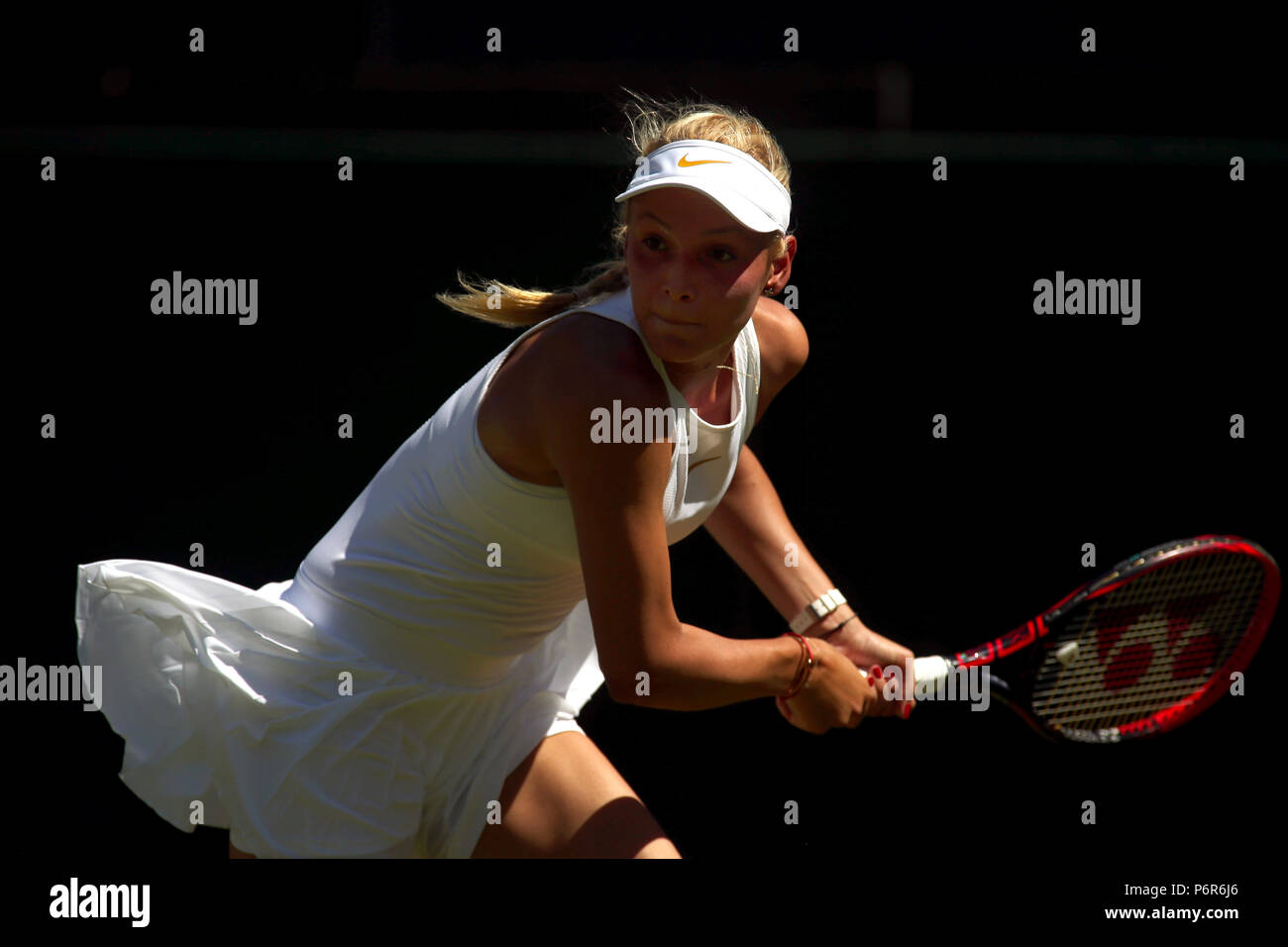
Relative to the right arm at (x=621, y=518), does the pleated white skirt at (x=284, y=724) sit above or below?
below

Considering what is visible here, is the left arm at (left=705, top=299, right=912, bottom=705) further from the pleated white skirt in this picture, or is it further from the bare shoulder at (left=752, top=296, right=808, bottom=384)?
the pleated white skirt

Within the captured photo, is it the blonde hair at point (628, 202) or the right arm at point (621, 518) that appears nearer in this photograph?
the right arm at point (621, 518)

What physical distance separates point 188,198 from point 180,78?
0.26 m

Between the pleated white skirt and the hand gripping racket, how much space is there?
82 centimetres

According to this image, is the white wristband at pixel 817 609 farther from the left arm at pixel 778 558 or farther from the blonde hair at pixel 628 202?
the blonde hair at pixel 628 202

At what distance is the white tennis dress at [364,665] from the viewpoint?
5.44ft

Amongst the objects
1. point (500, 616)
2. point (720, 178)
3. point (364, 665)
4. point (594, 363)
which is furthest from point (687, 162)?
point (364, 665)

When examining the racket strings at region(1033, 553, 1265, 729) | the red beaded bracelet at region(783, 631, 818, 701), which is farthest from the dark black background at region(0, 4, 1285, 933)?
the red beaded bracelet at region(783, 631, 818, 701)

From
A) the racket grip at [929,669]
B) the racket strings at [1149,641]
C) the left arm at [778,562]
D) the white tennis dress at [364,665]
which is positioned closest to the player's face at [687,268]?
the white tennis dress at [364,665]

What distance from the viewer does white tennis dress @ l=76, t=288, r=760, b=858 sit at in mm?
1657

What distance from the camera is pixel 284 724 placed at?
169 cm

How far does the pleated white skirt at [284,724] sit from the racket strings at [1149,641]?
0.91 metres

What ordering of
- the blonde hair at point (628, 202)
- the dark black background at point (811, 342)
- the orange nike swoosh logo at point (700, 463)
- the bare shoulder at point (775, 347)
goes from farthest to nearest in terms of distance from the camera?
the dark black background at point (811, 342) < the bare shoulder at point (775, 347) < the orange nike swoosh logo at point (700, 463) < the blonde hair at point (628, 202)

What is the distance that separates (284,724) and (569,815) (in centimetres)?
39
